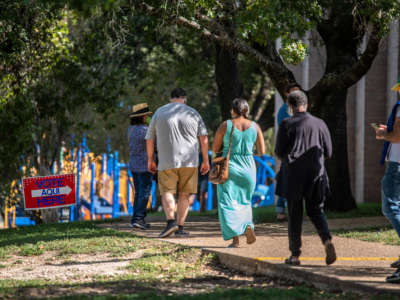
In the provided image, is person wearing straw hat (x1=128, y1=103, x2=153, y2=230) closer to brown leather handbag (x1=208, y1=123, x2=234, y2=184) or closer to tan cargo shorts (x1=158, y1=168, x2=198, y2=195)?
tan cargo shorts (x1=158, y1=168, x2=198, y2=195)

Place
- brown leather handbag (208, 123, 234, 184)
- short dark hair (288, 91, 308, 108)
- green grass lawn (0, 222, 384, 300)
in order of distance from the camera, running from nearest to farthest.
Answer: green grass lawn (0, 222, 384, 300)
short dark hair (288, 91, 308, 108)
brown leather handbag (208, 123, 234, 184)

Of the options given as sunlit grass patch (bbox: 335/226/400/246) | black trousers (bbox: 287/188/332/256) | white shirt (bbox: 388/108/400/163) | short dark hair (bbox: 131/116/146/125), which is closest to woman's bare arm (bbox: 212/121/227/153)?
black trousers (bbox: 287/188/332/256)

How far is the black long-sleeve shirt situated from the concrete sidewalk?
2.63 ft

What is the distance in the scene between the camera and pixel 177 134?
29.2ft

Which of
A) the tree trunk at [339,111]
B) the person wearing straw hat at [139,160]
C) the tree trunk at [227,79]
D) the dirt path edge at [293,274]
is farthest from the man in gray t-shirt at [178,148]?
the tree trunk at [227,79]

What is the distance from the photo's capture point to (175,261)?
7660mm

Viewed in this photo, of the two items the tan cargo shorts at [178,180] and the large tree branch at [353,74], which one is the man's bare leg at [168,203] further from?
the large tree branch at [353,74]

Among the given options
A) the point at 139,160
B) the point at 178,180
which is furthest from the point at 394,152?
the point at 139,160

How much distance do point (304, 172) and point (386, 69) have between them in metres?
12.8

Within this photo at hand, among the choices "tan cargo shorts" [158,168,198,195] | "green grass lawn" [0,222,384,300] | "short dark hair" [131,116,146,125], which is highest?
"short dark hair" [131,116,146,125]

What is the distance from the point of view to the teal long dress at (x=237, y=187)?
25.8ft

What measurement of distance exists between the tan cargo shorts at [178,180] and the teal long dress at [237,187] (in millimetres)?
1017

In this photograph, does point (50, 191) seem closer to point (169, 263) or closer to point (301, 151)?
point (169, 263)

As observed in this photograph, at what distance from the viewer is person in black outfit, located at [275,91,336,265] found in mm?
6480
